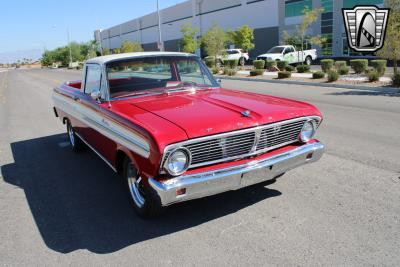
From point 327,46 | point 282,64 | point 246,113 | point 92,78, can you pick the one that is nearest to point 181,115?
point 246,113

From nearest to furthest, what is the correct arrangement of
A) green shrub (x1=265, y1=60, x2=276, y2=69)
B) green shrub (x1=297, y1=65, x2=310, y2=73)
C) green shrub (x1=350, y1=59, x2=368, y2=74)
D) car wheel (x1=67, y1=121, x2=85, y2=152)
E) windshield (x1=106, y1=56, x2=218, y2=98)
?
windshield (x1=106, y1=56, x2=218, y2=98)
car wheel (x1=67, y1=121, x2=85, y2=152)
green shrub (x1=350, y1=59, x2=368, y2=74)
green shrub (x1=297, y1=65, x2=310, y2=73)
green shrub (x1=265, y1=60, x2=276, y2=69)

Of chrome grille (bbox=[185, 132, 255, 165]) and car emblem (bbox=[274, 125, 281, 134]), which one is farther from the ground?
car emblem (bbox=[274, 125, 281, 134])

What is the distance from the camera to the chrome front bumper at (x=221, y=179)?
11.5 ft

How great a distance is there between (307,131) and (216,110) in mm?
1097

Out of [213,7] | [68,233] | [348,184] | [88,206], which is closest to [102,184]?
[88,206]

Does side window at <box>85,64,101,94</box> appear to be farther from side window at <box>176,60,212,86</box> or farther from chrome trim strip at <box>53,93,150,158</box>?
side window at <box>176,60,212,86</box>

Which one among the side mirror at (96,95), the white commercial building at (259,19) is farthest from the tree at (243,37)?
the side mirror at (96,95)

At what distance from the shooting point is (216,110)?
161 inches

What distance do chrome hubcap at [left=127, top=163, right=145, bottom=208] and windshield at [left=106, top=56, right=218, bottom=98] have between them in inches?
45.4

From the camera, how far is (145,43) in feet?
271

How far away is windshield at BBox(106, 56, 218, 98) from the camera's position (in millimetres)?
5109

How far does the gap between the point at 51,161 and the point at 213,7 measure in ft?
176

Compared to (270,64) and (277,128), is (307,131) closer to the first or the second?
(277,128)

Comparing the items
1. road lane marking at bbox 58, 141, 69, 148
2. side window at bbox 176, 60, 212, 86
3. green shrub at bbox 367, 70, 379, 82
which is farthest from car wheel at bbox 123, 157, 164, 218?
green shrub at bbox 367, 70, 379, 82
